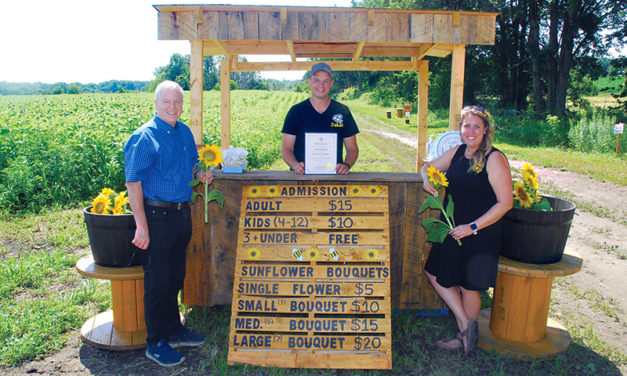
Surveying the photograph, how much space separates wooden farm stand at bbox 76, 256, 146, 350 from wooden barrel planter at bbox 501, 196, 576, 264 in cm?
294

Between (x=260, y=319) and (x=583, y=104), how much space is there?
29.9m

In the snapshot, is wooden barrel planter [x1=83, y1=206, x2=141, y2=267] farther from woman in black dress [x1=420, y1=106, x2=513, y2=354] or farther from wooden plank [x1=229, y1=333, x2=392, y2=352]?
woman in black dress [x1=420, y1=106, x2=513, y2=354]

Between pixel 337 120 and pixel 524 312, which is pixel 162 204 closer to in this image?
pixel 337 120

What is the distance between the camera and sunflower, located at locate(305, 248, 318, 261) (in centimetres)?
369

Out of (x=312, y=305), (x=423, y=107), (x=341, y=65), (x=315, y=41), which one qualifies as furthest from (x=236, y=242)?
(x=423, y=107)

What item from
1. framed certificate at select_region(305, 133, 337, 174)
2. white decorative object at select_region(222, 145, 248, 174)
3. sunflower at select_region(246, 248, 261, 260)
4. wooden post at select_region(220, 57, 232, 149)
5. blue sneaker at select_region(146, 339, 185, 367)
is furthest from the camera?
wooden post at select_region(220, 57, 232, 149)

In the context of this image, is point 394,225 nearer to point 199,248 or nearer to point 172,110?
point 199,248

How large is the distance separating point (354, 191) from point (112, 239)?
202 cm

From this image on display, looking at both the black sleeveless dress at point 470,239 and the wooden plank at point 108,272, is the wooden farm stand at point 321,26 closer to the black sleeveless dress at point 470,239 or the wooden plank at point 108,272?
the black sleeveless dress at point 470,239

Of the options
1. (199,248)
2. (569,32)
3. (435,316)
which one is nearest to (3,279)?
(199,248)

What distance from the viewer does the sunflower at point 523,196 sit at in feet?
11.8

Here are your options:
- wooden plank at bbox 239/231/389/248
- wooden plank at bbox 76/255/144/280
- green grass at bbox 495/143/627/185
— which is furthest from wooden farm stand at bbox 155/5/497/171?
green grass at bbox 495/143/627/185

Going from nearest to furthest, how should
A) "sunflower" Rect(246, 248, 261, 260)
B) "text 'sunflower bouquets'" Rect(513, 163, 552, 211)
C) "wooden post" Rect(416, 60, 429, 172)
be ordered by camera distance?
"text 'sunflower bouquets'" Rect(513, 163, 552, 211)
"sunflower" Rect(246, 248, 261, 260)
"wooden post" Rect(416, 60, 429, 172)

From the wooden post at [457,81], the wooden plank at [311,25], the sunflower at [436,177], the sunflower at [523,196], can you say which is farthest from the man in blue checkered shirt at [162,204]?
the sunflower at [523,196]
